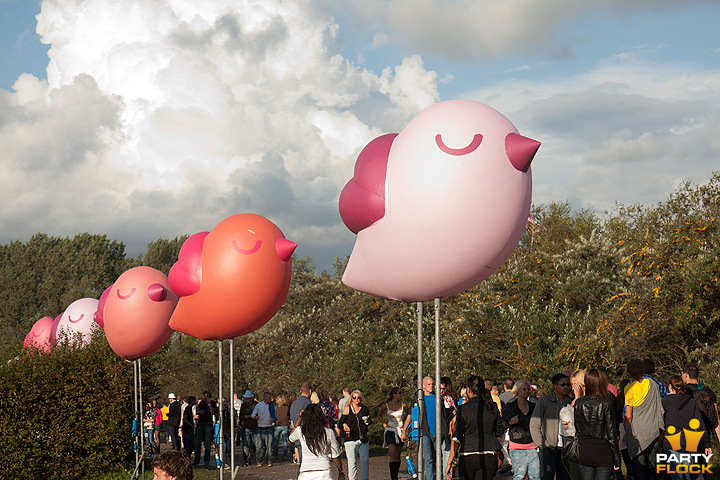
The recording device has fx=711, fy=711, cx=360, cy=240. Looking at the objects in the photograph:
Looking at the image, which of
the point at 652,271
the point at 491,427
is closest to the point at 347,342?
the point at 652,271

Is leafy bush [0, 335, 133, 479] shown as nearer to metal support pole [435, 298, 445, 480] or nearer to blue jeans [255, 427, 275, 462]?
blue jeans [255, 427, 275, 462]

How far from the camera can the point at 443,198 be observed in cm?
563

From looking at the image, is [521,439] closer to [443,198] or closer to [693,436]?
[693,436]

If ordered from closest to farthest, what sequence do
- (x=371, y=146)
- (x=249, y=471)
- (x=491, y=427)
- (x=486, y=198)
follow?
(x=486, y=198) → (x=371, y=146) → (x=491, y=427) → (x=249, y=471)

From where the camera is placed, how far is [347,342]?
22.0 metres

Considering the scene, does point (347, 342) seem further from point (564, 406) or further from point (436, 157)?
point (436, 157)

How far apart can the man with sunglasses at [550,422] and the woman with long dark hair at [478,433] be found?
28.2 inches

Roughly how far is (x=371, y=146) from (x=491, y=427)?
351 centimetres

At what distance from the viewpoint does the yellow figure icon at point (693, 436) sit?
25.9ft

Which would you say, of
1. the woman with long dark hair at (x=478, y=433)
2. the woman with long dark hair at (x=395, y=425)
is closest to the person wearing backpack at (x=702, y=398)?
the woman with long dark hair at (x=478, y=433)

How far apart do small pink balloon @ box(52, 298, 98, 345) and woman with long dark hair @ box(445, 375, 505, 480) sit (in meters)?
10.4

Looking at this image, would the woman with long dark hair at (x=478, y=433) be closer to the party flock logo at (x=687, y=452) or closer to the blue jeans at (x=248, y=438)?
the party flock logo at (x=687, y=452)

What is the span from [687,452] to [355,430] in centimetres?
483

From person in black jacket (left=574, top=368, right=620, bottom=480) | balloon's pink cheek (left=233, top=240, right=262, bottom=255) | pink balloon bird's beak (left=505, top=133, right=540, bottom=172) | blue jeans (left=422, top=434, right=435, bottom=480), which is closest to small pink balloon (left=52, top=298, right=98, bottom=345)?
balloon's pink cheek (left=233, top=240, right=262, bottom=255)
